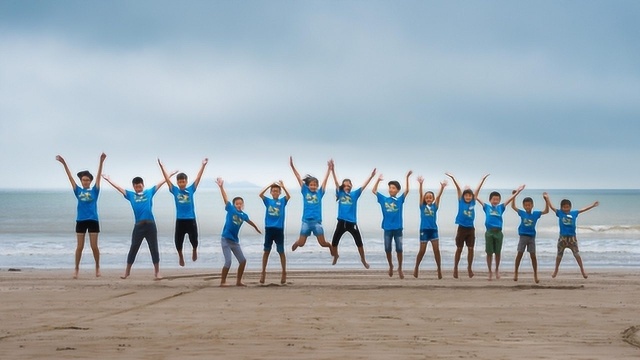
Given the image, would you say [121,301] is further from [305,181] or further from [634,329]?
[634,329]

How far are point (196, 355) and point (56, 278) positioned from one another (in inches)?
367

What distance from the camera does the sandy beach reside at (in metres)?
8.26

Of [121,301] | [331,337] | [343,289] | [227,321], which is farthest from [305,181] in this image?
[331,337]

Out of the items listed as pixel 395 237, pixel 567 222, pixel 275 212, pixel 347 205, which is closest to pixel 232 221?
pixel 275 212

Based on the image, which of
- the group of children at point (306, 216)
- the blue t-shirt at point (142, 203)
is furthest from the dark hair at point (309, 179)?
the blue t-shirt at point (142, 203)

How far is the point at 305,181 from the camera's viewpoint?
51.5ft

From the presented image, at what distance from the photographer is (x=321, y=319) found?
34.0 feet

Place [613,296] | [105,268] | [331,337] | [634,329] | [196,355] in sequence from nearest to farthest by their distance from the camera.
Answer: [196,355], [331,337], [634,329], [613,296], [105,268]

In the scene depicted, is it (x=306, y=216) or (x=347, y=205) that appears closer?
(x=306, y=216)

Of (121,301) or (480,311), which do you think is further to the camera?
A: (121,301)

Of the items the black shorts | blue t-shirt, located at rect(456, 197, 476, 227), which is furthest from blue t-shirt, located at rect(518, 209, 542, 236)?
the black shorts

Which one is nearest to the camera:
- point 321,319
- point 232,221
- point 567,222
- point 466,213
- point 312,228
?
point 321,319

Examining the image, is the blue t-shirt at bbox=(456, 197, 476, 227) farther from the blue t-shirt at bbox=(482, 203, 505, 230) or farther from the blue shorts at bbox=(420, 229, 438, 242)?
the blue shorts at bbox=(420, 229, 438, 242)

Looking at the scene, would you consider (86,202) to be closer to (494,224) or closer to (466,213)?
(466,213)
